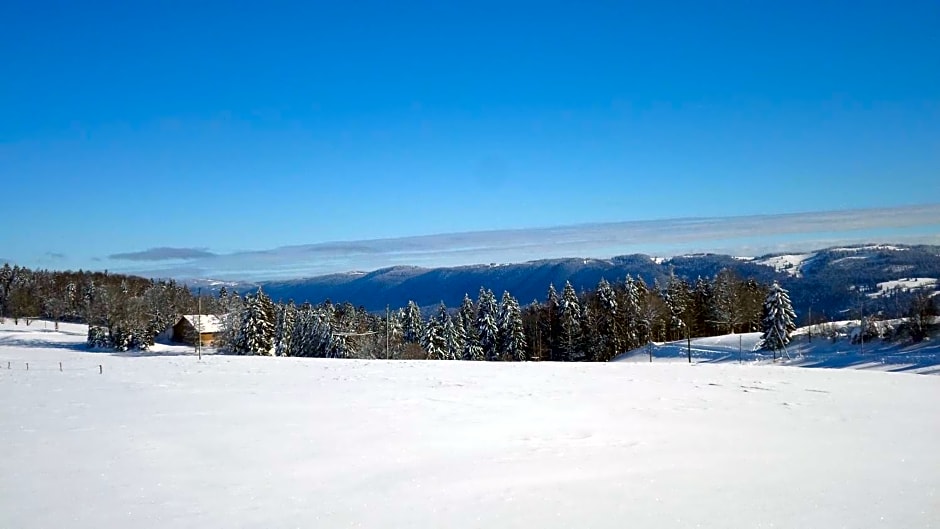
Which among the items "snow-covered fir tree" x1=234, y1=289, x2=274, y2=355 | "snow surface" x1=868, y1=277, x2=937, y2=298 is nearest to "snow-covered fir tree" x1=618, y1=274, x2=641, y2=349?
"snow-covered fir tree" x1=234, y1=289, x2=274, y2=355

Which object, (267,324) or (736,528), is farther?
(267,324)

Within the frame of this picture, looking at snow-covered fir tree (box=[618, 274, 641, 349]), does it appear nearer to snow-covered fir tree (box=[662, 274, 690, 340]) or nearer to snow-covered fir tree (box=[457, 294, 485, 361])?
snow-covered fir tree (box=[662, 274, 690, 340])

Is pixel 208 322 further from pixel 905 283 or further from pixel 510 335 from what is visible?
pixel 905 283

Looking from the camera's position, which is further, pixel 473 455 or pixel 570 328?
pixel 570 328

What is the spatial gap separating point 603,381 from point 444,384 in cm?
604

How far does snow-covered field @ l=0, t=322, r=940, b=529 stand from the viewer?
8.33m

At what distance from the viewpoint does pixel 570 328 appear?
223 ft

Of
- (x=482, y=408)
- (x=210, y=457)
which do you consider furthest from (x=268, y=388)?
(x=210, y=457)

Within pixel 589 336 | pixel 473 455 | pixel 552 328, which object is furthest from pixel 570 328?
pixel 473 455

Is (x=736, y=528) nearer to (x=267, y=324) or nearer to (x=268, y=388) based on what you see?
(x=268, y=388)

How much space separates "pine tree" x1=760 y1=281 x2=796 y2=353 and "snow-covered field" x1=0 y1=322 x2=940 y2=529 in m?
34.2

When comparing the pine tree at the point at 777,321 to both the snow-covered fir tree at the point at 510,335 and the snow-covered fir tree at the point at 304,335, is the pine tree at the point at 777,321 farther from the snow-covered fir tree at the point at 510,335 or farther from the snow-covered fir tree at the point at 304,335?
the snow-covered fir tree at the point at 304,335

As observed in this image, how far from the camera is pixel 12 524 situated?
7.98m

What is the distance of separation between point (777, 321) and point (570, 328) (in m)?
20.7
